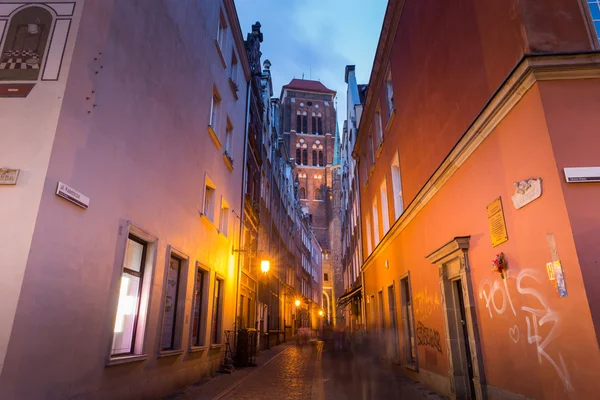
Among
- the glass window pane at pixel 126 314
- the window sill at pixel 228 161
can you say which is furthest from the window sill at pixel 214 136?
the glass window pane at pixel 126 314

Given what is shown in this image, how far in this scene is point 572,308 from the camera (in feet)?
15.0

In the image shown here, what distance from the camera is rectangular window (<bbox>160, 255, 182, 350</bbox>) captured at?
945cm

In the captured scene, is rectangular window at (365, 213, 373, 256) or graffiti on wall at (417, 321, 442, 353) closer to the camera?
graffiti on wall at (417, 321, 442, 353)

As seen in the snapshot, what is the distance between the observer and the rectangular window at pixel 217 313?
1338 centimetres

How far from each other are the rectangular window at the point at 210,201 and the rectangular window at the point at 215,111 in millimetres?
1939

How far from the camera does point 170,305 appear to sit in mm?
9766

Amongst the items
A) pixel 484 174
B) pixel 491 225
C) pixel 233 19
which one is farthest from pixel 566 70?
pixel 233 19

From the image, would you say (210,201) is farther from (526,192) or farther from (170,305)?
(526,192)

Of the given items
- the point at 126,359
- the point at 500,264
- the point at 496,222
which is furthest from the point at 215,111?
the point at 500,264

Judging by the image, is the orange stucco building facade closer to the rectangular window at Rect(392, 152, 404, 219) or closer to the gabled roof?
the rectangular window at Rect(392, 152, 404, 219)

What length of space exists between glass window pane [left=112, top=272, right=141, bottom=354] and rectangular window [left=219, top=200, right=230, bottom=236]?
273 inches

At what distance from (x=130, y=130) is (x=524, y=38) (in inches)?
264

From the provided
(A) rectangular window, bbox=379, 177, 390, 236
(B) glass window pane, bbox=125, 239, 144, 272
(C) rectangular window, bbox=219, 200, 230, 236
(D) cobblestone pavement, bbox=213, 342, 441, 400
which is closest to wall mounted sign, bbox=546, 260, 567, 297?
(D) cobblestone pavement, bbox=213, 342, 441, 400

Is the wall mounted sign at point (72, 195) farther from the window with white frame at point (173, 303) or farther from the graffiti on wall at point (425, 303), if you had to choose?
the graffiti on wall at point (425, 303)
